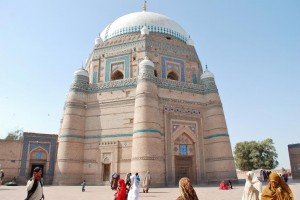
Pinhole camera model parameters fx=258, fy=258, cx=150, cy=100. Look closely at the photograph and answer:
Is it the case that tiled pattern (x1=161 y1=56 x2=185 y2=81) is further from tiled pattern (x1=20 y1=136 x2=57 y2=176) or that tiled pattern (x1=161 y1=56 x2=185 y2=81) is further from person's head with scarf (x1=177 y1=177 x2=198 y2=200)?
Result: person's head with scarf (x1=177 y1=177 x2=198 y2=200)

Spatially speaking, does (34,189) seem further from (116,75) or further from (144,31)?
(144,31)

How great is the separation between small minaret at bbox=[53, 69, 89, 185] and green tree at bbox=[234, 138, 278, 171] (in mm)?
22611

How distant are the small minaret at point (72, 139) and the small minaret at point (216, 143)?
28.5 feet

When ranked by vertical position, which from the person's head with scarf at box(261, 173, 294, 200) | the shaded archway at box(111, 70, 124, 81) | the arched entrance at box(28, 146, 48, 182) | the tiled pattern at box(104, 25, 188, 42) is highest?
the tiled pattern at box(104, 25, 188, 42)

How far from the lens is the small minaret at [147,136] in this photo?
1486 centimetres

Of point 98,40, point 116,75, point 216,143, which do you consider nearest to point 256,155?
point 216,143

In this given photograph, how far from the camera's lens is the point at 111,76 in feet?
67.5

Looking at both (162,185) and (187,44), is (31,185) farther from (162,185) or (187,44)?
(187,44)

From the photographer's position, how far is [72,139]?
671 inches

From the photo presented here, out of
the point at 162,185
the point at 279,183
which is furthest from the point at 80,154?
the point at 279,183

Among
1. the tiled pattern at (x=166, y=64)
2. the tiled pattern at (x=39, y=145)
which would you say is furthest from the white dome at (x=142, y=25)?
the tiled pattern at (x=39, y=145)

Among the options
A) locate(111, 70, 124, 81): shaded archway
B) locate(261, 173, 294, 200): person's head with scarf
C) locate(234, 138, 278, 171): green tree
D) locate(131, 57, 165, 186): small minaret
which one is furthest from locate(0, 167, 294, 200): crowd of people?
locate(234, 138, 278, 171): green tree

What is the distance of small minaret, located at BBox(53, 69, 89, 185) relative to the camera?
16.3 metres

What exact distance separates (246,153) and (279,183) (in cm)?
3141
